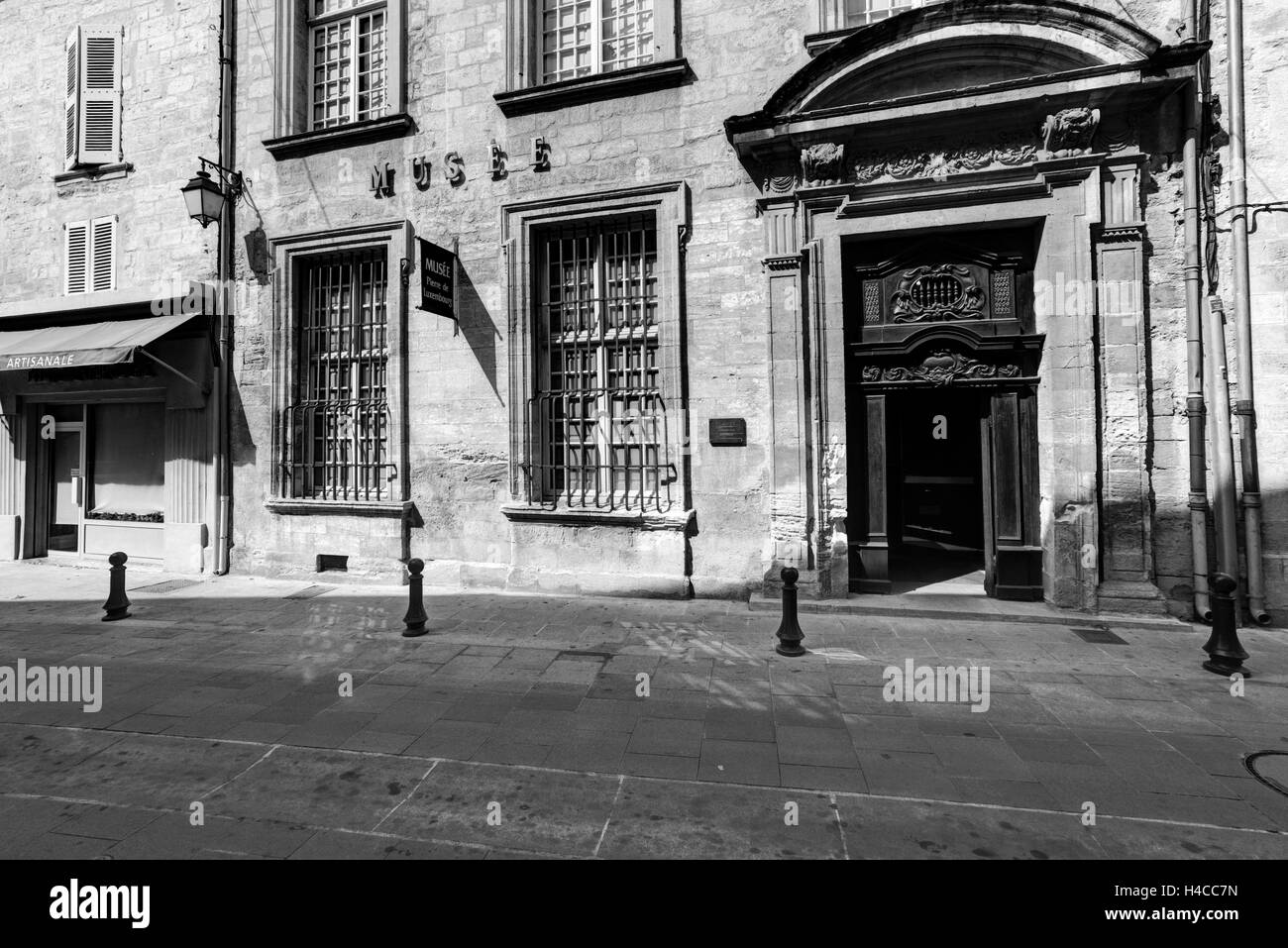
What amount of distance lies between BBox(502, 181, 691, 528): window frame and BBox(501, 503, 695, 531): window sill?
0.01 m

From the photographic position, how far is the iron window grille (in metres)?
8.76

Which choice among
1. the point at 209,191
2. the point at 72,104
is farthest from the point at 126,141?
the point at 209,191

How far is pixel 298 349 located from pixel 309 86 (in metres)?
4.36

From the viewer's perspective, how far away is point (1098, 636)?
252 inches

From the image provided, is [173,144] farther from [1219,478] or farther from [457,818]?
[1219,478]

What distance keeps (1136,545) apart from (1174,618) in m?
0.82

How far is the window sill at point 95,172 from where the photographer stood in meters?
11.0

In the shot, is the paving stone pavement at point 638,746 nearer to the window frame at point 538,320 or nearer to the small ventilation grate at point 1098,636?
the small ventilation grate at point 1098,636

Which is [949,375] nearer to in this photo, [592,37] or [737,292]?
[737,292]

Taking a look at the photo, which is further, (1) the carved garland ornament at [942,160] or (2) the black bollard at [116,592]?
(2) the black bollard at [116,592]

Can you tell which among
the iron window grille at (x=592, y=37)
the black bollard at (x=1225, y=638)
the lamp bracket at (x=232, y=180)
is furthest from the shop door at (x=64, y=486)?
the black bollard at (x=1225, y=638)

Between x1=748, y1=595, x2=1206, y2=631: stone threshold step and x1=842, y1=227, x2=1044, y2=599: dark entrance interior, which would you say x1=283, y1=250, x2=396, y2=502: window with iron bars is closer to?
x1=748, y1=595, x2=1206, y2=631: stone threshold step

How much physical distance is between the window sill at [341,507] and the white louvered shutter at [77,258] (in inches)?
229

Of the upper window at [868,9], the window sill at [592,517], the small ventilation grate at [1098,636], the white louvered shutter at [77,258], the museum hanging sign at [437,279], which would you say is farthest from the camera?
the white louvered shutter at [77,258]
